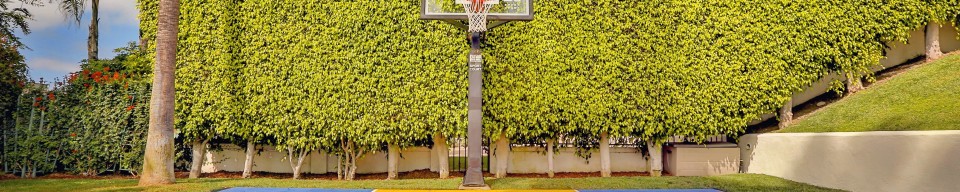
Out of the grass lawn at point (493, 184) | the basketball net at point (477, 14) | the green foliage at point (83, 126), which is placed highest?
the basketball net at point (477, 14)

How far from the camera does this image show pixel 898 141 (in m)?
7.58

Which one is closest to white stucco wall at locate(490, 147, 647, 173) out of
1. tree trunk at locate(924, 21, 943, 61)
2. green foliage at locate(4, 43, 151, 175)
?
tree trunk at locate(924, 21, 943, 61)

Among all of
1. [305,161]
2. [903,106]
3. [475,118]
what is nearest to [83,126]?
[305,161]

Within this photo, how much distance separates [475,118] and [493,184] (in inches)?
62.3

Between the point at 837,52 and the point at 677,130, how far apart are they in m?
3.63

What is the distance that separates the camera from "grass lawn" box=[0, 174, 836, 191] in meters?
9.23

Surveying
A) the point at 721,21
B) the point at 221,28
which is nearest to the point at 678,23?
the point at 721,21

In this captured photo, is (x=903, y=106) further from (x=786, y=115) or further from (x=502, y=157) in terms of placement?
(x=502, y=157)

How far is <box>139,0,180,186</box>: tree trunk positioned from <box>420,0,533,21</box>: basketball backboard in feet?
15.6

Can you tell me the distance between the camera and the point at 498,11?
9414 millimetres

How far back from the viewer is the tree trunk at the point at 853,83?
39.1 feet

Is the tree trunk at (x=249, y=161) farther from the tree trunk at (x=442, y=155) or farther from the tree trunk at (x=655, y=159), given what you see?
the tree trunk at (x=655, y=159)

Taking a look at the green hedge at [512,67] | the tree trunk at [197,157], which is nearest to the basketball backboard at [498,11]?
the green hedge at [512,67]

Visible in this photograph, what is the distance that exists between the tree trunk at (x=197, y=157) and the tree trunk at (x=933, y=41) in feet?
55.0
